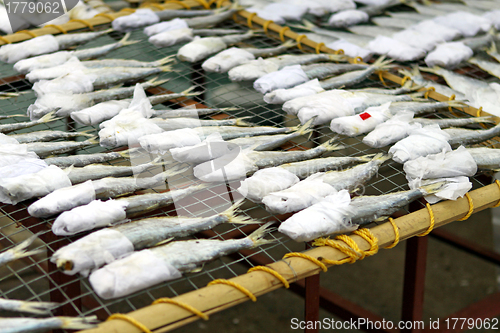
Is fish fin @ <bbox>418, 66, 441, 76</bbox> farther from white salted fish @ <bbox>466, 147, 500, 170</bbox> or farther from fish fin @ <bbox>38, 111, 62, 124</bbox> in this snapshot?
Answer: fish fin @ <bbox>38, 111, 62, 124</bbox>

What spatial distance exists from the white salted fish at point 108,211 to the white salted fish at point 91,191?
0.10 meters

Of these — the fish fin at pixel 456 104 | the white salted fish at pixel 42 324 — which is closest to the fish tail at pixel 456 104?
the fish fin at pixel 456 104

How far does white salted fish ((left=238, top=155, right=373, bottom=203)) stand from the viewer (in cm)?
254

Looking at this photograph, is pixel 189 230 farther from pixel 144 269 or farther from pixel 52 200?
pixel 52 200

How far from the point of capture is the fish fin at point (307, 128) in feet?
10.4

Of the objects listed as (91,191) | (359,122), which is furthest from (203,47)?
(91,191)

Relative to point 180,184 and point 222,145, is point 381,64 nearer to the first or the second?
point 222,145

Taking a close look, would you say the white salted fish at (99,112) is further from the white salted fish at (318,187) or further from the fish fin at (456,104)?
the fish fin at (456,104)

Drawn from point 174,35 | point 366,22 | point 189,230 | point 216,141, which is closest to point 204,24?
point 174,35

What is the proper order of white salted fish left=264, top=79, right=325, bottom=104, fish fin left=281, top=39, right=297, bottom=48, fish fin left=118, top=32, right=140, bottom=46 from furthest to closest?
fish fin left=281, top=39, right=297, bottom=48, fish fin left=118, top=32, right=140, bottom=46, white salted fish left=264, top=79, right=325, bottom=104

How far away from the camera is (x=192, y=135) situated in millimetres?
2969

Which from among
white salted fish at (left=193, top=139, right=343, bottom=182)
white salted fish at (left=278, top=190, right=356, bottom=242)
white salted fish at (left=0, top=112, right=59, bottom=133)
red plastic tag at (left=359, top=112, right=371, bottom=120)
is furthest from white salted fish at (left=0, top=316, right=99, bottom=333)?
red plastic tag at (left=359, top=112, right=371, bottom=120)

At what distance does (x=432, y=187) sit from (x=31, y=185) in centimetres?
200

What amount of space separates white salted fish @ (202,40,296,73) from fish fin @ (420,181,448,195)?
191 centimetres
